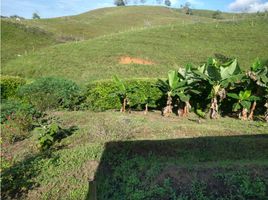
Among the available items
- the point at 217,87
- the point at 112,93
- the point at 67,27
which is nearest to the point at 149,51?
the point at 112,93

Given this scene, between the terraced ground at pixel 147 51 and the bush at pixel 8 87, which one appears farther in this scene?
the terraced ground at pixel 147 51

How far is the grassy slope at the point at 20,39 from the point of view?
1335 inches

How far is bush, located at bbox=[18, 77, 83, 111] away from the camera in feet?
36.0

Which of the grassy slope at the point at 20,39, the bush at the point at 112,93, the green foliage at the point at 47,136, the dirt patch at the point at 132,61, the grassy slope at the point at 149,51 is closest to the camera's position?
the green foliage at the point at 47,136

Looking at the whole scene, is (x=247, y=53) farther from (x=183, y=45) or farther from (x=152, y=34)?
(x=152, y=34)

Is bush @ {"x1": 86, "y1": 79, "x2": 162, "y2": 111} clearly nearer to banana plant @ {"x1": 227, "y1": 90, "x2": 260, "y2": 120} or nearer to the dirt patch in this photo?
banana plant @ {"x1": 227, "y1": 90, "x2": 260, "y2": 120}

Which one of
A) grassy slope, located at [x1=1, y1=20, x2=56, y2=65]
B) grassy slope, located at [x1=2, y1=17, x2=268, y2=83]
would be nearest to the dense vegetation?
grassy slope, located at [x1=2, y1=17, x2=268, y2=83]

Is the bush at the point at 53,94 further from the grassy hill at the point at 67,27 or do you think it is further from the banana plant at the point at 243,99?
the grassy hill at the point at 67,27

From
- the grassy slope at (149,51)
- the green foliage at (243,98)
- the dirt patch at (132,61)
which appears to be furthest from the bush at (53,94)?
the dirt patch at (132,61)

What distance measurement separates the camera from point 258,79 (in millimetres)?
9516

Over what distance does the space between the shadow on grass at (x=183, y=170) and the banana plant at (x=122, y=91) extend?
3330 millimetres

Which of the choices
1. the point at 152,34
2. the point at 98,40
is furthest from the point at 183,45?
the point at 98,40

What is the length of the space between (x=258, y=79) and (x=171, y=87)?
2.40m

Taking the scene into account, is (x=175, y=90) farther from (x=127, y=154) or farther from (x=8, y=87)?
(x=8, y=87)
